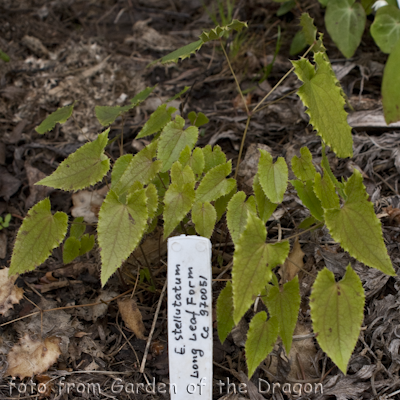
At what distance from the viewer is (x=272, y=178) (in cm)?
137

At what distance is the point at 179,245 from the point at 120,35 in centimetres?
226

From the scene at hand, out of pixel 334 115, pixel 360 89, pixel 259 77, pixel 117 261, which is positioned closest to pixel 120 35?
pixel 259 77

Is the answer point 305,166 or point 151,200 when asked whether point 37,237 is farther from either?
point 305,166

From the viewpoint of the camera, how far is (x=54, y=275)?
1873mm

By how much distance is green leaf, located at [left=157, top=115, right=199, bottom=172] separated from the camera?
153cm

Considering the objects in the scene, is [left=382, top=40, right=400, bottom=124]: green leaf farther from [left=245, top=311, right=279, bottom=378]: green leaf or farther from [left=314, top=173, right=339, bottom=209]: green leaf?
[left=245, top=311, right=279, bottom=378]: green leaf

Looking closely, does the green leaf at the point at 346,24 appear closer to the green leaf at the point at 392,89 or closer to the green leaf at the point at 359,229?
the green leaf at the point at 392,89

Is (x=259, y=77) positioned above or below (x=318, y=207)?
above

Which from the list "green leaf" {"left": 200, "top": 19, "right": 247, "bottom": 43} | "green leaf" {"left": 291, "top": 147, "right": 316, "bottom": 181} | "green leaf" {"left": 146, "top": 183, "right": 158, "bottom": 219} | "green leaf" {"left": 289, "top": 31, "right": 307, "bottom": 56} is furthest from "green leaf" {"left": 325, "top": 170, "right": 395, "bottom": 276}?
"green leaf" {"left": 289, "top": 31, "right": 307, "bottom": 56}

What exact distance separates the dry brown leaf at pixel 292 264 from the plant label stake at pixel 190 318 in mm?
533

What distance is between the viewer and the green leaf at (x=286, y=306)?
123cm

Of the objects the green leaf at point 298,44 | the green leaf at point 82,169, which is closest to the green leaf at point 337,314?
the green leaf at point 82,169

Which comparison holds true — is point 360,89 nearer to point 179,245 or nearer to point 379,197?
point 379,197

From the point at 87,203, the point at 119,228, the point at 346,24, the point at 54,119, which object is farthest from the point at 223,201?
the point at 346,24
